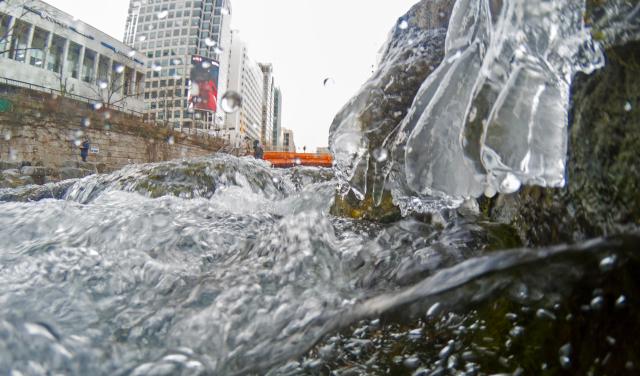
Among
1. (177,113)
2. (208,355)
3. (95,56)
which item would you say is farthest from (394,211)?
(177,113)

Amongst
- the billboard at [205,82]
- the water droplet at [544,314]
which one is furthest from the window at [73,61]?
the water droplet at [544,314]

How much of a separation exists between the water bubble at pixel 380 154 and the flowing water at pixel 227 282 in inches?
23.2

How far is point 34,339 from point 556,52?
84.3 inches

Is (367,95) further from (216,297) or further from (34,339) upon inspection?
(34,339)

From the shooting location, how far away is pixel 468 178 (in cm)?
215

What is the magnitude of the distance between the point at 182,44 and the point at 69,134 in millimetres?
20731

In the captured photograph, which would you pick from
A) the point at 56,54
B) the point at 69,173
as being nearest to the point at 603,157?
the point at 69,173

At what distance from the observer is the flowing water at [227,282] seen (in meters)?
1.03

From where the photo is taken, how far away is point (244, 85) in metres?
35.1

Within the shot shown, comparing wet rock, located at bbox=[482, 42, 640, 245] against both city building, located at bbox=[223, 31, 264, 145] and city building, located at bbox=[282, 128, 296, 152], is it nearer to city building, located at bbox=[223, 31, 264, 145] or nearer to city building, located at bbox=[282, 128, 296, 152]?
city building, located at bbox=[223, 31, 264, 145]

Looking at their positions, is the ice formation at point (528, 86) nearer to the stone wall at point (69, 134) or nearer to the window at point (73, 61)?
the stone wall at point (69, 134)

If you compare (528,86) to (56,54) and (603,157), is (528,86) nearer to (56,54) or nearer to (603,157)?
(603,157)

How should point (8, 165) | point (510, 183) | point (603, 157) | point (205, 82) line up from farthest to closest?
1. point (205, 82)
2. point (8, 165)
3. point (510, 183)
4. point (603, 157)

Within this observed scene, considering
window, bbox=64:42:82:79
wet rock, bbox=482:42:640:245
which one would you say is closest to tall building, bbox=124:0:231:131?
window, bbox=64:42:82:79
